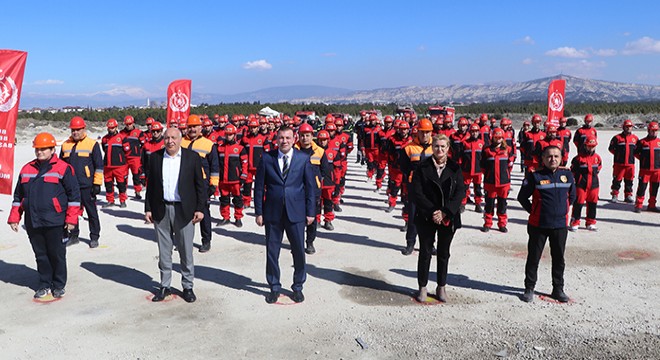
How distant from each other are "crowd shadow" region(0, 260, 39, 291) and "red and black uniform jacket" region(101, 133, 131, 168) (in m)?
4.25

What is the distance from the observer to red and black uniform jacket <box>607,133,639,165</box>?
11.1 m

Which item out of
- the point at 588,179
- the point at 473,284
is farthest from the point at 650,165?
the point at 473,284

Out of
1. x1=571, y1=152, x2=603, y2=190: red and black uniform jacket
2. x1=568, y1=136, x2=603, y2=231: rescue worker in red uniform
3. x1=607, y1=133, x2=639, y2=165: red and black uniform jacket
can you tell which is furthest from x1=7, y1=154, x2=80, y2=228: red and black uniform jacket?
x1=607, y1=133, x2=639, y2=165: red and black uniform jacket

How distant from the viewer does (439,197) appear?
18.1 feet

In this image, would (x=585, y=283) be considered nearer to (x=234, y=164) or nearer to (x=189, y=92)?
(x=234, y=164)

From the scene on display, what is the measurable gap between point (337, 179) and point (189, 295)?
5.34 m

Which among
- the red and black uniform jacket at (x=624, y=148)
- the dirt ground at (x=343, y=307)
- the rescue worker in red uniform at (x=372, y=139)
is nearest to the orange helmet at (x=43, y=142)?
the dirt ground at (x=343, y=307)

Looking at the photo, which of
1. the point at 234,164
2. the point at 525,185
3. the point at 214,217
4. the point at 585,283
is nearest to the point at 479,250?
the point at 585,283

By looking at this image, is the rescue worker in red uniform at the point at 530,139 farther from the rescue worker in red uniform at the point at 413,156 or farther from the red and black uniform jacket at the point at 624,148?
the rescue worker in red uniform at the point at 413,156

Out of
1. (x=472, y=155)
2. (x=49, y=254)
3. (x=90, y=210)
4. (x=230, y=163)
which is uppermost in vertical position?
(x=472, y=155)

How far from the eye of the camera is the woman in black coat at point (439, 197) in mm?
5473

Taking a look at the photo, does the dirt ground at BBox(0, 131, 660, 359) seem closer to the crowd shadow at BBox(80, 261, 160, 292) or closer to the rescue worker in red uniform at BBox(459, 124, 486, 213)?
the crowd shadow at BBox(80, 261, 160, 292)

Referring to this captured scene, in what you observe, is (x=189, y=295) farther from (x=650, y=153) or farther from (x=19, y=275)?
(x=650, y=153)

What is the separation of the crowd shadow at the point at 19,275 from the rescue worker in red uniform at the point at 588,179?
839cm
